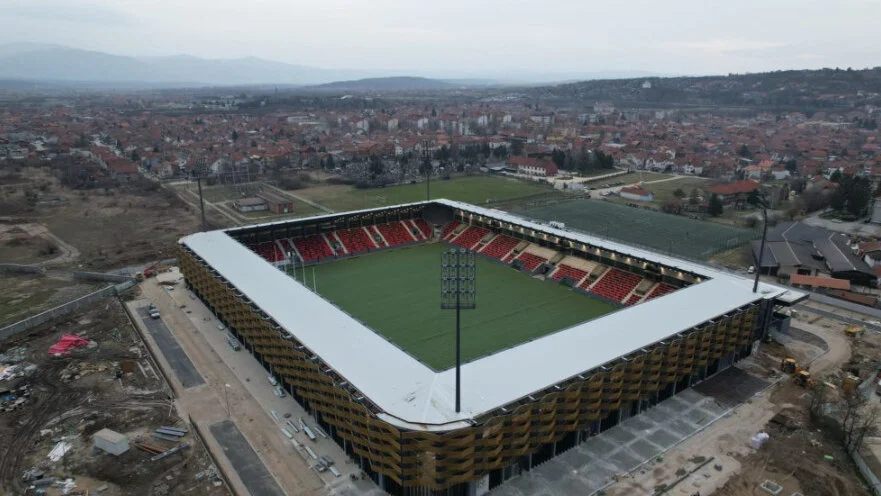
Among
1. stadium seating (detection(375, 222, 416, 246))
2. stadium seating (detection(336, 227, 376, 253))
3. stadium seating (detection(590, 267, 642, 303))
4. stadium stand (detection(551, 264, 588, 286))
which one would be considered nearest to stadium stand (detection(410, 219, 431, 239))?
stadium seating (detection(375, 222, 416, 246))

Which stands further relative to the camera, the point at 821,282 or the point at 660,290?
the point at 821,282

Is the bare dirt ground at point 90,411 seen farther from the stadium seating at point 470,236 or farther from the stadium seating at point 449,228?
the stadium seating at point 449,228

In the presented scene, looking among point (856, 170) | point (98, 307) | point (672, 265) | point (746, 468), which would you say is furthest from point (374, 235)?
point (856, 170)

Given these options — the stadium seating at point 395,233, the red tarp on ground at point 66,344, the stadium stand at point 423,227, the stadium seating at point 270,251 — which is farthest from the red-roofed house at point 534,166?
the red tarp on ground at point 66,344

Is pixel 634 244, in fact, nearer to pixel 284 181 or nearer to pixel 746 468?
pixel 746 468

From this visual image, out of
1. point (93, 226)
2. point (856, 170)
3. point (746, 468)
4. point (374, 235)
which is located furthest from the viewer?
point (856, 170)

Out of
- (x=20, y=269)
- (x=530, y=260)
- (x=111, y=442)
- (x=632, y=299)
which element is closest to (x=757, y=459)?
(x=632, y=299)

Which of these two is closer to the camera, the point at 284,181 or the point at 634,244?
the point at 634,244

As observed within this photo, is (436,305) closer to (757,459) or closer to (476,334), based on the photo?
(476,334)
